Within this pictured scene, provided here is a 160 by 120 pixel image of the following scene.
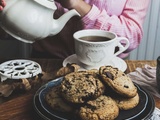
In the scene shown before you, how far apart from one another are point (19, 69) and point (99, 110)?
1.00 ft

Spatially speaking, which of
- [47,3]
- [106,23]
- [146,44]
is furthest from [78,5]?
[146,44]

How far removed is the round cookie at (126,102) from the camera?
541mm

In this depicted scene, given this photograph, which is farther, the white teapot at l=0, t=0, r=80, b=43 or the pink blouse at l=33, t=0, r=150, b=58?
the pink blouse at l=33, t=0, r=150, b=58

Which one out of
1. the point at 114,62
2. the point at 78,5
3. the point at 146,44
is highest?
the point at 78,5

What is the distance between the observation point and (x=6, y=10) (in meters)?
0.61

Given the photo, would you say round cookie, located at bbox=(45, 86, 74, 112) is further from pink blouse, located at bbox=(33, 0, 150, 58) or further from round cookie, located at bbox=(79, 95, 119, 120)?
pink blouse, located at bbox=(33, 0, 150, 58)

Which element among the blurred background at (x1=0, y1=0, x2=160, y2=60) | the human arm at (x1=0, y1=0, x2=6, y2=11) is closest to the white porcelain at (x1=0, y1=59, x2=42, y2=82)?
the human arm at (x1=0, y1=0, x2=6, y2=11)

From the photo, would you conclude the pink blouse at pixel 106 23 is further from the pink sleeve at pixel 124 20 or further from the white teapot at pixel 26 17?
the white teapot at pixel 26 17

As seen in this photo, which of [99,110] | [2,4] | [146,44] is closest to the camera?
[99,110]

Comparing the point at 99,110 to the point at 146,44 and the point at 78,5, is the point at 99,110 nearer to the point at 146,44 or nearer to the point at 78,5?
the point at 78,5

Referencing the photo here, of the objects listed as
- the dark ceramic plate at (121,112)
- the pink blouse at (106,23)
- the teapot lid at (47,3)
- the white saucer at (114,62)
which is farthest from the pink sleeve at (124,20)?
the dark ceramic plate at (121,112)

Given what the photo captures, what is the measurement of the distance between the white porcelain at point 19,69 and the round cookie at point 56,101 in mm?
164

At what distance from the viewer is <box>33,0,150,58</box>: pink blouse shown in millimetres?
877

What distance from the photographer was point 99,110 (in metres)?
0.51
